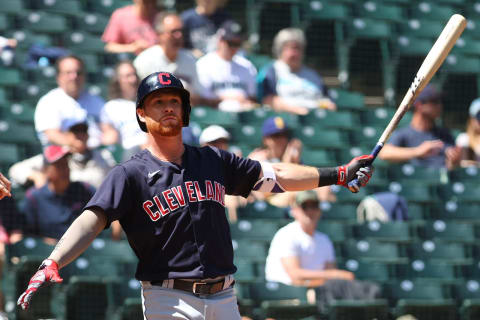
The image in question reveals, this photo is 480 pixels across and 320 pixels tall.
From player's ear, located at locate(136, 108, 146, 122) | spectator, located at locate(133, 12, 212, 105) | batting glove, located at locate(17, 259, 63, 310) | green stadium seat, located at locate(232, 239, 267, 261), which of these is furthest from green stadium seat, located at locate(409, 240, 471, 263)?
batting glove, located at locate(17, 259, 63, 310)

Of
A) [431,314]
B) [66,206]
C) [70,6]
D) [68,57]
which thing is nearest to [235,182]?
[66,206]

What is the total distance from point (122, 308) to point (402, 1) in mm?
5876

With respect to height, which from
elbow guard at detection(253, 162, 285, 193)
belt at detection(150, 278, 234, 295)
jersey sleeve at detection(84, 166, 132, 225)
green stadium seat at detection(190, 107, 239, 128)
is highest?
green stadium seat at detection(190, 107, 239, 128)

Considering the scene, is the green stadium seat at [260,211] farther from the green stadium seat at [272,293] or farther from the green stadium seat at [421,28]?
the green stadium seat at [421,28]

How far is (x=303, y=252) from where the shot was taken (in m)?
6.73

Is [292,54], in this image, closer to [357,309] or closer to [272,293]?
[272,293]

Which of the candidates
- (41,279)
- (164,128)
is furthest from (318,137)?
(41,279)

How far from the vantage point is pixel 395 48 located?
9781 mm

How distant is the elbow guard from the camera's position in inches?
156

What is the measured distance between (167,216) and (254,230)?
11.3 ft

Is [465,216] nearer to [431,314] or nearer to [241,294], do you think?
[431,314]

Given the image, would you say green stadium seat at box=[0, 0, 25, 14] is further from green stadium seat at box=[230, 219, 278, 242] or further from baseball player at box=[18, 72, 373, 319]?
baseball player at box=[18, 72, 373, 319]

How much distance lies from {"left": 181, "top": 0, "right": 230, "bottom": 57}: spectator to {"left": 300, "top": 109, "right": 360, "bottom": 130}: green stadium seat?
1.16 metres

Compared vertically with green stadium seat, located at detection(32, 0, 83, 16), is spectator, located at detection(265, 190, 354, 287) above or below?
below
